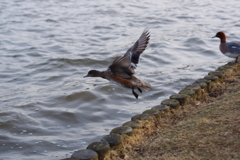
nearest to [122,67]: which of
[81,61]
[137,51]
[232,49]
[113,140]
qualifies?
[137,51]

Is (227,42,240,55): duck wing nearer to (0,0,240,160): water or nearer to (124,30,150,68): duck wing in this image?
(0,0,240,160): water

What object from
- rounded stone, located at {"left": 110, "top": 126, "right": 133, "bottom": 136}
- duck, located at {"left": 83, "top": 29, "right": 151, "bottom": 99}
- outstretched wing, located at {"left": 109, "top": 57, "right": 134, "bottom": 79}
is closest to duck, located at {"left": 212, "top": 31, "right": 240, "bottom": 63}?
duck, located at {"left": 83, "top": 29, "right": 151, "bottom": 99}

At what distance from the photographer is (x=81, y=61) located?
9.63 meters

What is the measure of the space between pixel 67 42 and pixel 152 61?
9.73 feet

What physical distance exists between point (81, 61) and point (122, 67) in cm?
491

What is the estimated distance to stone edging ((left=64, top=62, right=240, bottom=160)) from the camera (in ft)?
13.2

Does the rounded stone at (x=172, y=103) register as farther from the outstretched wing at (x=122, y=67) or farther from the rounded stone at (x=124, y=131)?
the rounded stone at (x=124, y=131)

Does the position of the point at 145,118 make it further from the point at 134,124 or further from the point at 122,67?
the point at 122,67

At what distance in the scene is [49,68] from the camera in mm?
9094

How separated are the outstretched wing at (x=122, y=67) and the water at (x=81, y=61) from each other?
1078 millimetres

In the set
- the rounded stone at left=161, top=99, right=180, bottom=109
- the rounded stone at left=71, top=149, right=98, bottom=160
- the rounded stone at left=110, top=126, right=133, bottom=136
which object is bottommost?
the rounded stone at left=71, top=149, right=98, bottom=160

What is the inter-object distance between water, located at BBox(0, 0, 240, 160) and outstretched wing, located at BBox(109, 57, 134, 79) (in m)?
1.08

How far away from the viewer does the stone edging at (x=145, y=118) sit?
158 inches

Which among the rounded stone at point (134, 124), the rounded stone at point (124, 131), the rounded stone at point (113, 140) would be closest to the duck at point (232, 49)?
the rounded stone at point (134, 124)
